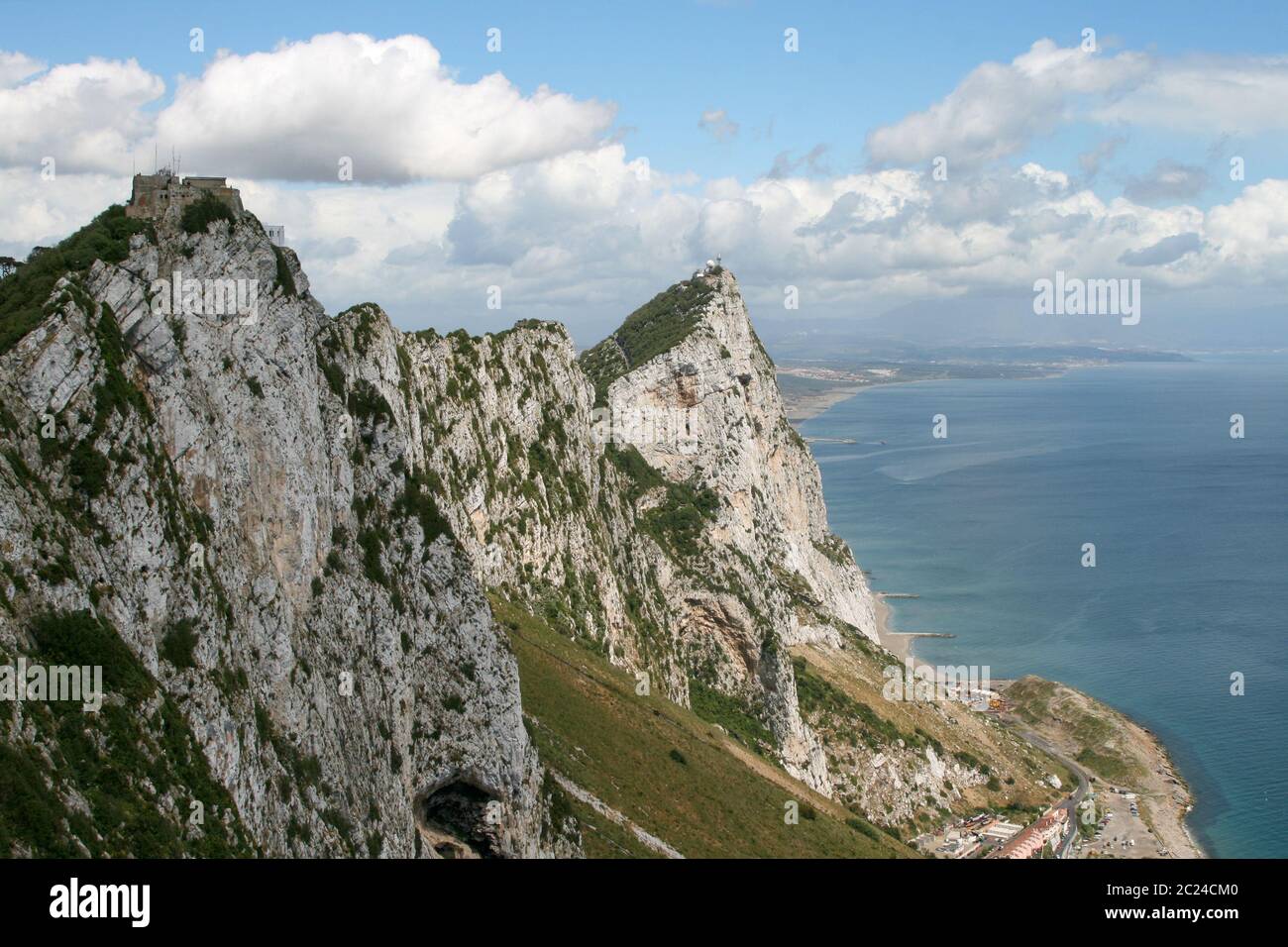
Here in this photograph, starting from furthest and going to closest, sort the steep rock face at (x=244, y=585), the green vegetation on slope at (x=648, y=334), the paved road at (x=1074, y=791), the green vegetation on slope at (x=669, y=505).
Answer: the green vegetation on slope at (x=648, y=334)
the green vegetation on slope at (x=669, y=505)
the paved road at (x=1074, y=791)
the steep rock face at (x=244, y=585)

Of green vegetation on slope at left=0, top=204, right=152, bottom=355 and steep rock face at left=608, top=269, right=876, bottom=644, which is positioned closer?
green vegetation on slope at left=0, top=204, right=152, bottom=355

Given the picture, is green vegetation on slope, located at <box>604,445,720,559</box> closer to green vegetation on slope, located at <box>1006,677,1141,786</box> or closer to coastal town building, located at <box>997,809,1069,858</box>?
coastal town building, located at <box>997,809,1069,858</box>

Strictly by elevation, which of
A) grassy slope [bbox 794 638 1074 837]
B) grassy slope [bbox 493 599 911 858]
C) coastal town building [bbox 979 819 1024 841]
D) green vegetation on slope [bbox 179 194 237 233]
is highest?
green vegetation on slope [bbox 179 194 237 233]

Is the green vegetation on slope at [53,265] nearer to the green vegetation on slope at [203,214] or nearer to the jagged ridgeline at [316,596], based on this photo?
the jagged ridgeline at [316,596]

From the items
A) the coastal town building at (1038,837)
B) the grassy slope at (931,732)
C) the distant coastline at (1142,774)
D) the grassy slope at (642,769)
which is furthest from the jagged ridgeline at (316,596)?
the distant coastline at (1142,774)

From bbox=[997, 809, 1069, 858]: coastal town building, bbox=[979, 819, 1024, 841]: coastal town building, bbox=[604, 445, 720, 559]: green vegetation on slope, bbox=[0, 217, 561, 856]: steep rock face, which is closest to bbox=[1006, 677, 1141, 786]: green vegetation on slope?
bbox=[997, 809, 1069, 858]: coastal town building

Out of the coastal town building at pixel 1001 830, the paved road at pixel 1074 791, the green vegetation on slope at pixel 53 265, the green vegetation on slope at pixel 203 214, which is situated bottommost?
the paved road at pixel 1074 791

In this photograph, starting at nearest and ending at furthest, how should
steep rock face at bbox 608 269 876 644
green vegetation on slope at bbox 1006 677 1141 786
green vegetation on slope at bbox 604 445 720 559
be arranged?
green vegetation on slope at bbox 604 445 720 559 < green vegetation on slope at bbox 1006 677 1141 786 < steep rock face at bbox 608 269 876 644

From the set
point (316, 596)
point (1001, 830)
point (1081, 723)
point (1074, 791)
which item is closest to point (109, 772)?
point (316, 596)

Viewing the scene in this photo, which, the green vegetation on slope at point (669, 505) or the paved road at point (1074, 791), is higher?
the green vegetation on slope at point (669, 505)
